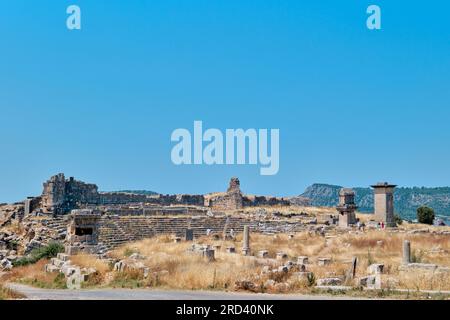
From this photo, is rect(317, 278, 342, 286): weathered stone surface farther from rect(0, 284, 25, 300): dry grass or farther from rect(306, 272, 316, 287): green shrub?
rect(0, 284, 25, 300): dry grass

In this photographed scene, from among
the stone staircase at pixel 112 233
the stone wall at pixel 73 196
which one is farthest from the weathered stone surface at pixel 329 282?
the stone wall at pixel 73 196

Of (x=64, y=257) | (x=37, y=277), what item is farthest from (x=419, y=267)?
(x=37, y=277)

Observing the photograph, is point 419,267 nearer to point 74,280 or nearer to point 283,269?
point 283,269

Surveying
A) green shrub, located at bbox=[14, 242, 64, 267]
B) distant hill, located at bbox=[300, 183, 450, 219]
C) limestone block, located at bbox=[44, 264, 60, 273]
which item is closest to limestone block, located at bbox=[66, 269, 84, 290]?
limestone block, located at bbox=[44, 264, 60, 273]

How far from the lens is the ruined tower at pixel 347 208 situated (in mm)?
35306

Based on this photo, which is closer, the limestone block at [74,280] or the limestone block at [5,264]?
the limestone block at [74,280]

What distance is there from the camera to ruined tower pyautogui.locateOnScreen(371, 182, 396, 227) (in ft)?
113

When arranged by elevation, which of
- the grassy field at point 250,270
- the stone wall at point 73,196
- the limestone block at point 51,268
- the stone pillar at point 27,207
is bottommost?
the limestone block at point 51,268

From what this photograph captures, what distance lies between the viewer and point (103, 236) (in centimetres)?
3028

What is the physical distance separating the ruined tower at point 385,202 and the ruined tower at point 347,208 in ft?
4.93

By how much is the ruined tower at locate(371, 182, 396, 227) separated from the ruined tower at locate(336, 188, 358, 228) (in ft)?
4.93

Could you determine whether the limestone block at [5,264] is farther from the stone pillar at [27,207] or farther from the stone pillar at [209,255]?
the stone pillar at [27,207]
